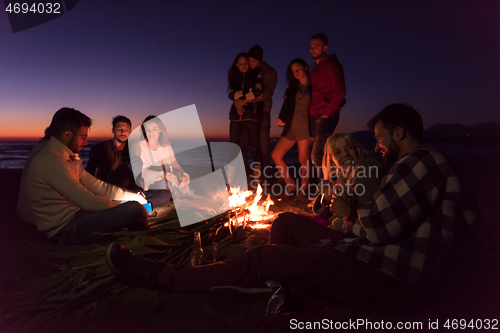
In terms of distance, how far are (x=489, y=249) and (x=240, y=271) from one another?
2680 mm

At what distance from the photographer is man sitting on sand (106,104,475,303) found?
60.8 inches

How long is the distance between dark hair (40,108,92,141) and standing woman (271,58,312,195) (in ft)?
9.65

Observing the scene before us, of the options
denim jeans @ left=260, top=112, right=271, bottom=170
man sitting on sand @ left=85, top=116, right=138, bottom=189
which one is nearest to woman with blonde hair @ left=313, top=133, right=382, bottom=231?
denim jeans @ left=260, top=112, right=271, bottom=170

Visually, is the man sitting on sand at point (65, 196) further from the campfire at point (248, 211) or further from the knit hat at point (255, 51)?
the knit hat at point (255, 51)

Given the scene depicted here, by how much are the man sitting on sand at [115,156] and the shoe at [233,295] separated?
2.74 metres

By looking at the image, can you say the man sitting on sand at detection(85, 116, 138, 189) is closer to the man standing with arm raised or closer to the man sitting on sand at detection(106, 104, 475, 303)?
the man standing with arm raised

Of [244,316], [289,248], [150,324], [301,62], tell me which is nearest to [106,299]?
[150,324]

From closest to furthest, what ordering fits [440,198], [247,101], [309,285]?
[440,198] → [309,285] → [247,101]

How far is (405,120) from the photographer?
5.78 ft

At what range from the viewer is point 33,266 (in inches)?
99.9

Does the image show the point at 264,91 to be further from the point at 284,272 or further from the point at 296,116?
the point at 284,272

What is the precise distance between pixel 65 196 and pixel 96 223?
0.37m

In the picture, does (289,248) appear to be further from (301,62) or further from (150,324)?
(301,62)

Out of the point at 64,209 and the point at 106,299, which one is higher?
the point at 64,209
